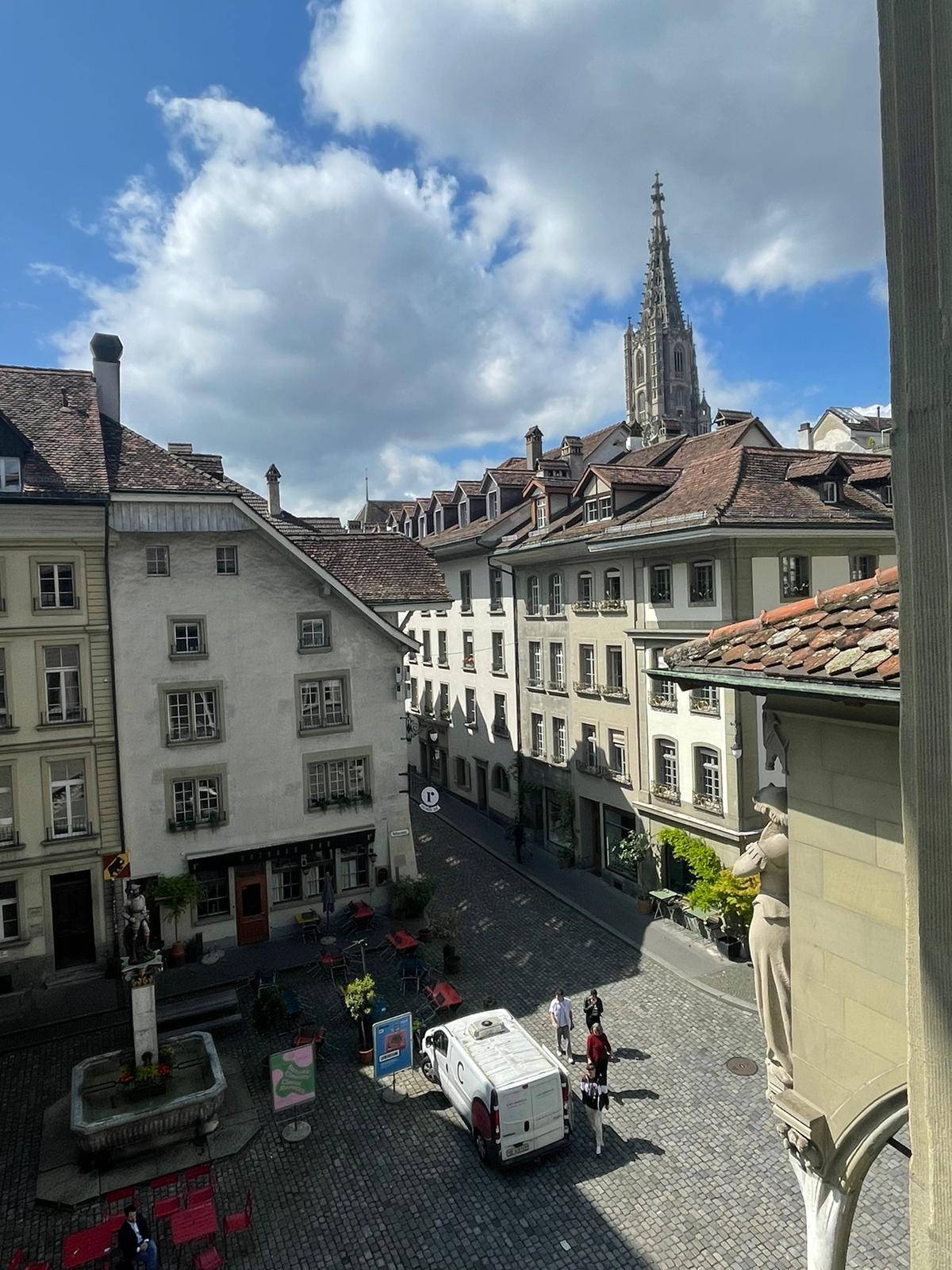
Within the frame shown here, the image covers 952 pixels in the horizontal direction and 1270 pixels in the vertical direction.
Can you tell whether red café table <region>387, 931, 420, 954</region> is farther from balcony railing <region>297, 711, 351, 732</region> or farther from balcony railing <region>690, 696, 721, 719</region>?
balcony railing <region>690, 696, 721, 719</region>

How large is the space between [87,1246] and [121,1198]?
263 centimetres

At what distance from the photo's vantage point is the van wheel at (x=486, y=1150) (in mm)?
14445

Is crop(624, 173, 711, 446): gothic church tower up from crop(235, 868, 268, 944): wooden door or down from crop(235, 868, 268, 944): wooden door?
up

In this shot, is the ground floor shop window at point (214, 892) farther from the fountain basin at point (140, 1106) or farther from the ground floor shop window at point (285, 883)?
the fountain basin at point (140, 1106)

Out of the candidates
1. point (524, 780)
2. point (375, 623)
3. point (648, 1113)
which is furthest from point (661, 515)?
point (648, 1113)

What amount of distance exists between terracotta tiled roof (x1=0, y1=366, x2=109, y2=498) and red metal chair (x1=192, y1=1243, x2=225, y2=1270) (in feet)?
60.1

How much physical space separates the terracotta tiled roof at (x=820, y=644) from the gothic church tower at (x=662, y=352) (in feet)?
397

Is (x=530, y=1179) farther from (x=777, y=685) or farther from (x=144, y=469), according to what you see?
(x=144, y=469)

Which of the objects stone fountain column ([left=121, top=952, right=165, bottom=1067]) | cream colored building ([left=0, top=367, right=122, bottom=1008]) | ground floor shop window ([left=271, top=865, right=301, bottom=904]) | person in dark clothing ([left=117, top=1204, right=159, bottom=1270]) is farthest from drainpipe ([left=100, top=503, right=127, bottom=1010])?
person in dark clothing ([left=117, top=1204, right=159, bottom=1270])

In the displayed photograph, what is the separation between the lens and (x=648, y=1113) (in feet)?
53.1

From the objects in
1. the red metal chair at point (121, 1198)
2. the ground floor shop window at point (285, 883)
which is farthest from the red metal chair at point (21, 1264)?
the ground floor shop window at point (285, 883)

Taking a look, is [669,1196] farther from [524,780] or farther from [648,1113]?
[524,780]

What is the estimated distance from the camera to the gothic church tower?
12288cm

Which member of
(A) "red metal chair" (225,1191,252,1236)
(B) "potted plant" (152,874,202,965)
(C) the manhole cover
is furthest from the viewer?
(B) "potted plant" (152,874,202,965)
